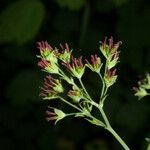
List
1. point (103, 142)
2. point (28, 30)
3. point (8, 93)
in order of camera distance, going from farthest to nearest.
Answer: point (103, 142) < point (8, 93) < point (28, 30)

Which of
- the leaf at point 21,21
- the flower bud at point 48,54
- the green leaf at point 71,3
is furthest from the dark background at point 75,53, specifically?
the flower bud at point 48,54

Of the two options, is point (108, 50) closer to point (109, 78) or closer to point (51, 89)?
point (109, 78)

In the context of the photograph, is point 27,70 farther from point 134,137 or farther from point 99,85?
point 134,137

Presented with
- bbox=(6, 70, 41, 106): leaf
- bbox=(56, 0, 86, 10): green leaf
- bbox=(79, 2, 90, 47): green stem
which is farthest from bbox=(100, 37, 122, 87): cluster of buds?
bbox=(79, 2, 90, 47): green stem

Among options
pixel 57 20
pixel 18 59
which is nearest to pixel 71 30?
pixel 57 20

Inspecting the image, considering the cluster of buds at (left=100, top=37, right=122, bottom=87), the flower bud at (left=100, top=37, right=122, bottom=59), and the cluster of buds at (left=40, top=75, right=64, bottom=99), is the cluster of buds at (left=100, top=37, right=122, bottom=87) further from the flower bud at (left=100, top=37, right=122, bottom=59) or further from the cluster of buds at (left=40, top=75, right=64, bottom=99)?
the cluster of buds at (left=40, top=75, right=64, bottom=99)

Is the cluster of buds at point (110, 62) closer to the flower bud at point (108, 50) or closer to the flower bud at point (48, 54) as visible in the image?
the flower bud at point (108, 50)

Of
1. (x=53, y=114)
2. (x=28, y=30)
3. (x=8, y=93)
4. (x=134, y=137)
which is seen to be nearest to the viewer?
(x=53, y=114)
